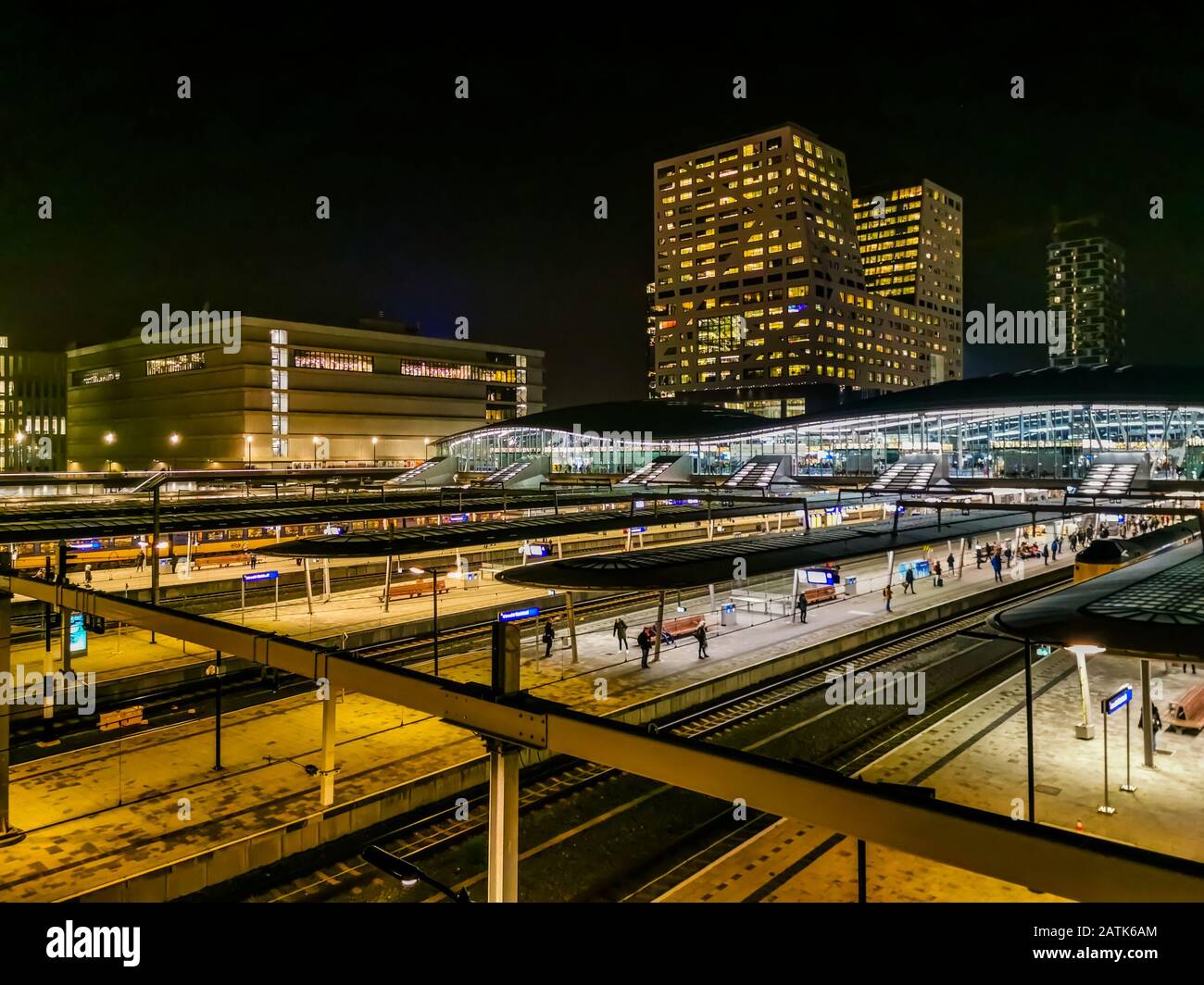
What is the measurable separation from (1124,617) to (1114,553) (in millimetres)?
11702

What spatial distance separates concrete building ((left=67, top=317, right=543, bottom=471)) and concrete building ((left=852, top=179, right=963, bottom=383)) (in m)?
108

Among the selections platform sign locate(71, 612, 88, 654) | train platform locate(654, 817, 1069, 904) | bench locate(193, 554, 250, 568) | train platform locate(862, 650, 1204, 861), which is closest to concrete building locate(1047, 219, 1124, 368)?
→ bench locate(193, 554, 250, 568)

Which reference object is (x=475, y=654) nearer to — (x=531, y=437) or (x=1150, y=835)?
Result: (x=1150, y=835)

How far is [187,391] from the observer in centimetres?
9362

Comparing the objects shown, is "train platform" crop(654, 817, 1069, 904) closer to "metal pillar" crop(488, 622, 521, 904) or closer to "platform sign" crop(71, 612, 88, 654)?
"metal pillar" crop(488, 622, 521, 904)

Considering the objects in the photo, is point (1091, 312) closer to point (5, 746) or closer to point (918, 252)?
point (918, 252)

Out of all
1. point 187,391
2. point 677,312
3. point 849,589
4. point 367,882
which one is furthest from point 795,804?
point 677,312

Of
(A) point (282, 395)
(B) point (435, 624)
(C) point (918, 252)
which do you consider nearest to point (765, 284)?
(C) point (918, 252)

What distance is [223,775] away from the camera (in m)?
14.1

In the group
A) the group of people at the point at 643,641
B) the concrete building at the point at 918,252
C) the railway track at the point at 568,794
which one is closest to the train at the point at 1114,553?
the railway track at the point at 568,794

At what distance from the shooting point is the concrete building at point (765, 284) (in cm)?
14675

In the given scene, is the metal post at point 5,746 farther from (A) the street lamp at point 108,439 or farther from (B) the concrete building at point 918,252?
(B) the concrete building at point 918,252

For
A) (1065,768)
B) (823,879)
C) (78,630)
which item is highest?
(78,630)

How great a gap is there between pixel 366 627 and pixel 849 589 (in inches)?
787
